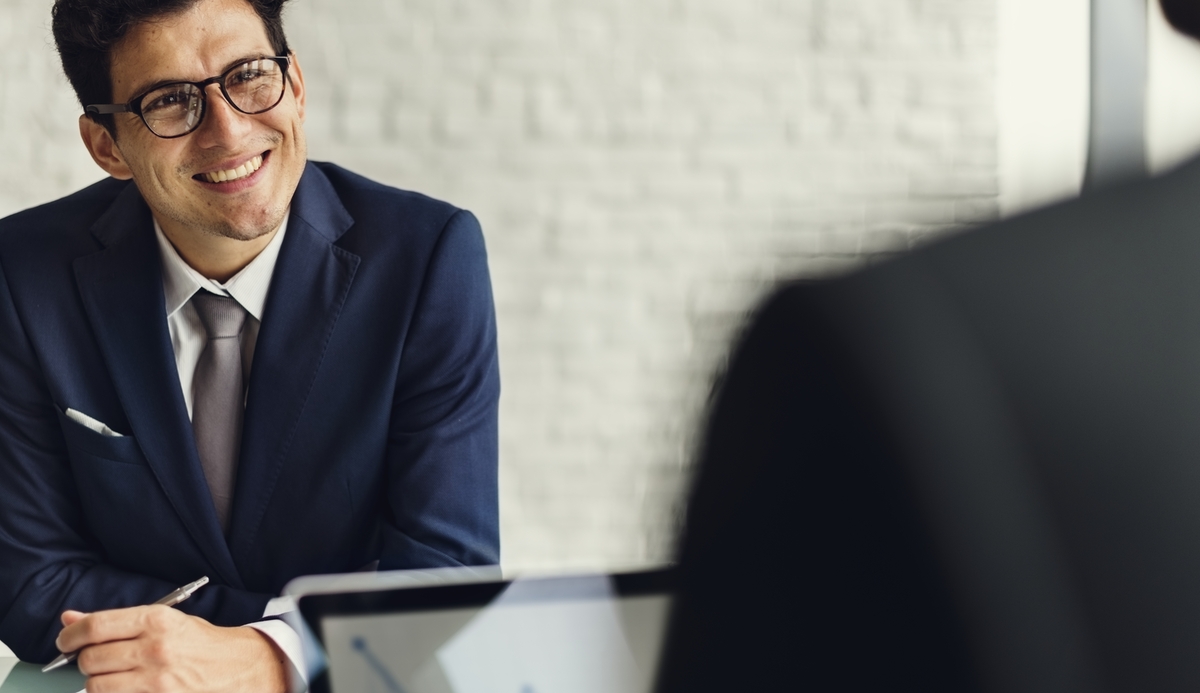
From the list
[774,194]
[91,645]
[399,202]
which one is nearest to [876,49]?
[774,194]

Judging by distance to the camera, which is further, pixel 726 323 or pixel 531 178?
pixel 531 178

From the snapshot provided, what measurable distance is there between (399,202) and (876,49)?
4.80 feet

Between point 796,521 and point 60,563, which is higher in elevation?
point 796,521

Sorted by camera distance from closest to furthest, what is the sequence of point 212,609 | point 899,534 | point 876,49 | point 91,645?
point 899,534, point 91,645, point 212,609, point 876,49

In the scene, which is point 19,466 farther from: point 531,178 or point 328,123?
point 531,178

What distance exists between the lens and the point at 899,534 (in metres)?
0.26

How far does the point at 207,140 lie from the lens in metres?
1.35

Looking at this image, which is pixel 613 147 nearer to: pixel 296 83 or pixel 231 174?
pixel 296 83

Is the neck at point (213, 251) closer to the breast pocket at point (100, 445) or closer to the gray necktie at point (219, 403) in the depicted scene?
the gray necktie at point (219, 403)

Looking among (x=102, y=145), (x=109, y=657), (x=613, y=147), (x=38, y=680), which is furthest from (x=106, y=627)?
(x=613, y=147)

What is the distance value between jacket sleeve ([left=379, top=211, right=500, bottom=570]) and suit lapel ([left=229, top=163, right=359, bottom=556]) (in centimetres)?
12

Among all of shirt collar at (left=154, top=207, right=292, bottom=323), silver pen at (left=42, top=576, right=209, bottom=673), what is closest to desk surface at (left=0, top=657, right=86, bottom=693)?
silver pen at (left=42, top=576, right=209, bottom=673)

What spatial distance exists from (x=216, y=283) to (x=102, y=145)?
25 centimetres

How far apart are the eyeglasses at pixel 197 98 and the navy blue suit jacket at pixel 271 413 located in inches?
5.5
